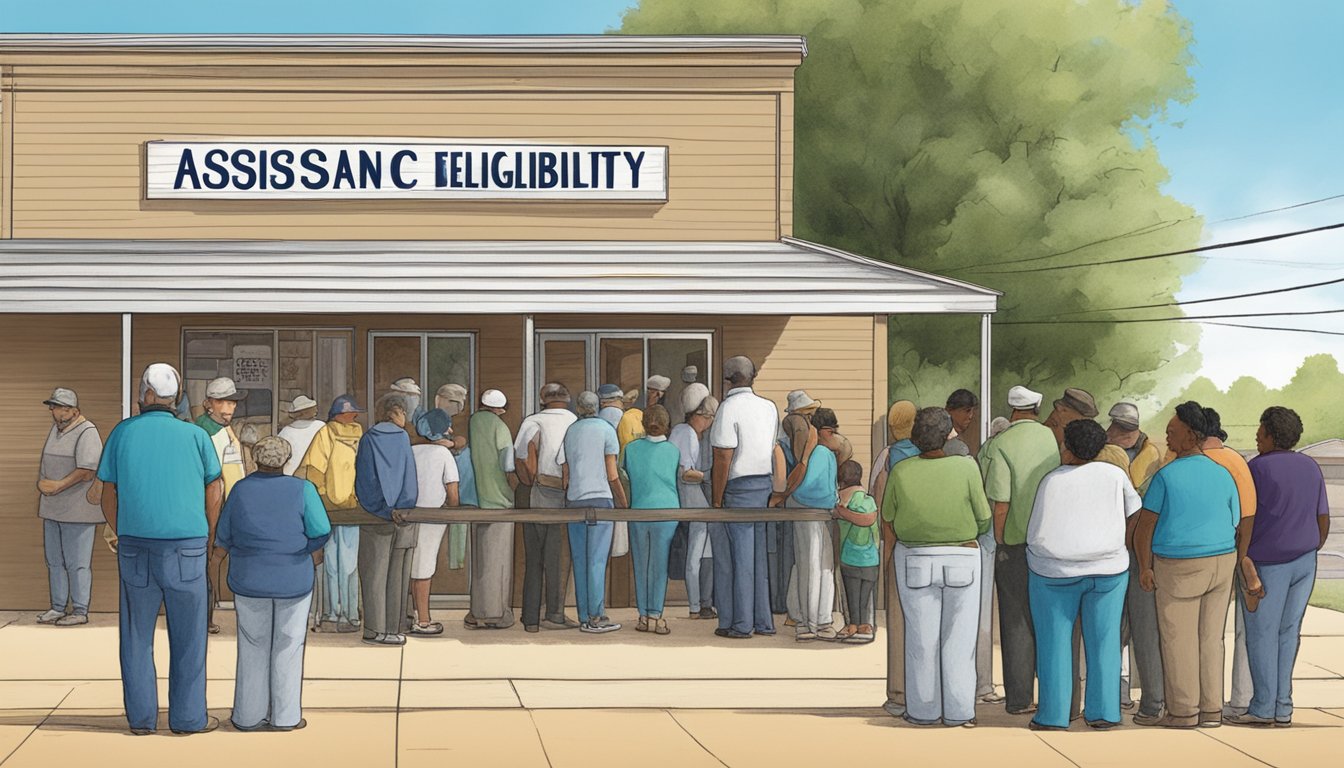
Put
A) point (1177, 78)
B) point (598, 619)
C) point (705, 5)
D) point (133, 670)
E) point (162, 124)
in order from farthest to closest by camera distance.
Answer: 1. point (705, 5)
2. point (1177, 78)
3. point (162, 124)
4. point (598, 619)
5. point (133, 670)

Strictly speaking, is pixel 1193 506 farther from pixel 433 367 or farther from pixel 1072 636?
pixel 433 367

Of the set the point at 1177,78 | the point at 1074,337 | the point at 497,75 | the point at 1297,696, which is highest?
the point at 1177,78

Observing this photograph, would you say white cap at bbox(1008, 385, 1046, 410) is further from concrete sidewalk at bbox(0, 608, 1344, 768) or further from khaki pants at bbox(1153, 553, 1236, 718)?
concrete sidewalk at bbox(0, 608, 1344, 768)

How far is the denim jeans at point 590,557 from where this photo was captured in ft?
40.1

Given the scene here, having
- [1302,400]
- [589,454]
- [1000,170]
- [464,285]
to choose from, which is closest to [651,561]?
[589,454]

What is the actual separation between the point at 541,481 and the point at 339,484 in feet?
4.79

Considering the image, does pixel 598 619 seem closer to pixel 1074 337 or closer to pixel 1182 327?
pixel 1074 337

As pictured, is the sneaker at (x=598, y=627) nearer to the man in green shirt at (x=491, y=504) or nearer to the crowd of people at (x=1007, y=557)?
the man in green shirt at (x=491, y=504)

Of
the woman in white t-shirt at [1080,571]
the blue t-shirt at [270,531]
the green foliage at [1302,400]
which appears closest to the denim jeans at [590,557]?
the blue t-shirt at [270,531]

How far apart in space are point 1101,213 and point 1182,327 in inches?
244

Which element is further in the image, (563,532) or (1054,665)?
(563,532)

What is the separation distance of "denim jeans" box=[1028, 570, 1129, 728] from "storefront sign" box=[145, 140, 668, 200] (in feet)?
22.5

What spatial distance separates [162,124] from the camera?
14.7m

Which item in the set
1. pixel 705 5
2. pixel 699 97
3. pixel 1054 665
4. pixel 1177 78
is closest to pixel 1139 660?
pixel 1054 665
